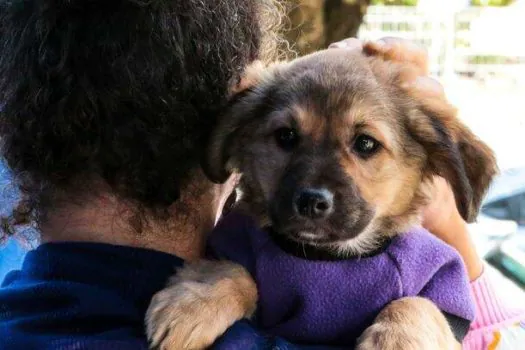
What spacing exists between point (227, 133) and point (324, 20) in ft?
7.03

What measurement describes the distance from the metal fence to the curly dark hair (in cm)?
590

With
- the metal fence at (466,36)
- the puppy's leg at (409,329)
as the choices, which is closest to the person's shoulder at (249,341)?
the puppy's leg at (409,329)

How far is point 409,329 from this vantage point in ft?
5.64

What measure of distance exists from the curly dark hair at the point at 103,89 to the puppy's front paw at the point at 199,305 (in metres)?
0.21

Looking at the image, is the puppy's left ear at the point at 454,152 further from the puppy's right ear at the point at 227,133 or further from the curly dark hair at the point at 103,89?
the curly dark hair at the point at 103,89

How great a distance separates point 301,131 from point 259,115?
0.16 m

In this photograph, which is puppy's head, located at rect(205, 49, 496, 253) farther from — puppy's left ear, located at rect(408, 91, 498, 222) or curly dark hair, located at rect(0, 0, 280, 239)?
curly dark hair, located at rect(0, 0, 280, 239)

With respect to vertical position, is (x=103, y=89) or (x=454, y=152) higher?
(x=103, y=89)

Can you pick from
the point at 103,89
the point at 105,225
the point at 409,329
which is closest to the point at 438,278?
the point at 409,329

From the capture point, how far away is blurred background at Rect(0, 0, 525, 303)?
380 centimetres

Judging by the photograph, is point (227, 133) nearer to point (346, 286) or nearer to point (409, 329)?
point (346, 286)

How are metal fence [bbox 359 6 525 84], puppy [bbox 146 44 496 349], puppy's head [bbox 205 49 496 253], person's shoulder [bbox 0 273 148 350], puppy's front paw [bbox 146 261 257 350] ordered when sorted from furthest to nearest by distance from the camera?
1. metal fence [bbox 359 6 525 84]
2. puppy's head [bbox 205 49 496 253]
3. puppy [bbox 146 44 496 349]
4. puppy's front paw [bbox 146 261 257 350]
5. person's shoulder [bbox 0 273 148 350]

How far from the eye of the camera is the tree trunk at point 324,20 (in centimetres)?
374

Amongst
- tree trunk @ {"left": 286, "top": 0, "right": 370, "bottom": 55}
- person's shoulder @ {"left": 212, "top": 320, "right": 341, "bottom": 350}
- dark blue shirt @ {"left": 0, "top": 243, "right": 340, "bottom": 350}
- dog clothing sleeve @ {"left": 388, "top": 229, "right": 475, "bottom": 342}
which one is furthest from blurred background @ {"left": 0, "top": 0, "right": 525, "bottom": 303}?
dog clothing sleeve @ {"left": 388, "top": 229, "right": 475, "bottom": 342}
